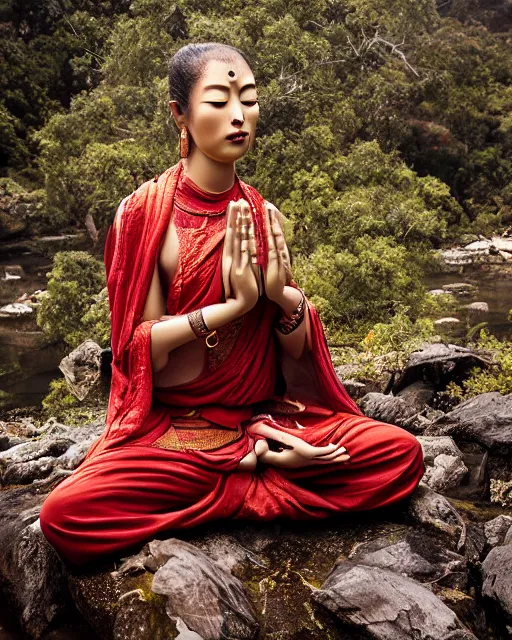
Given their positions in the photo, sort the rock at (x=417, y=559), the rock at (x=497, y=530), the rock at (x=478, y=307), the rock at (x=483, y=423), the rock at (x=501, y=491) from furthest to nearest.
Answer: the rock at (x=478, y=307) < the rock at (x=483, y=423) < the rock at (x=501, y=491) < the rock at (x=497, y=530) < the rock at (x=417, y=559)

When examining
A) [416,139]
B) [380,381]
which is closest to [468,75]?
[416,139]

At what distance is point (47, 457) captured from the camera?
4137mm

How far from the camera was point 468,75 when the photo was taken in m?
16.2

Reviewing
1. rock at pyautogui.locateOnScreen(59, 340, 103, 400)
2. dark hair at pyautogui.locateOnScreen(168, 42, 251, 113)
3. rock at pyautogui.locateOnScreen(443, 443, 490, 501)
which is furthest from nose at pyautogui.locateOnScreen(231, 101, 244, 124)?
rock at pyautogui.locateOnScreen(59, 340, 103, 400)

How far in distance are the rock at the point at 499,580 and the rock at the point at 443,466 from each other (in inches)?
34.5

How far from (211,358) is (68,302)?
6.07 metres

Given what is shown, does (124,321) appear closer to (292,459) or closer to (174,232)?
(174,232)

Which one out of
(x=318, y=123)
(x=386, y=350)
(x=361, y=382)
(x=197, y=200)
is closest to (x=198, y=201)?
(x=197, y=200)

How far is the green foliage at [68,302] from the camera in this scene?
28.6 ft

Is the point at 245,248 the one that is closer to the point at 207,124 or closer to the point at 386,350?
the point at 207,124

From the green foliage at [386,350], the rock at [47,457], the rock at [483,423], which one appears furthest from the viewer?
the green foliage at [386,350]

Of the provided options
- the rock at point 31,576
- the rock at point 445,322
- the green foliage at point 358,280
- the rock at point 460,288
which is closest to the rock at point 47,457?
the rock at point 31,576

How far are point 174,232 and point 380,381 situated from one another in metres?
2.87

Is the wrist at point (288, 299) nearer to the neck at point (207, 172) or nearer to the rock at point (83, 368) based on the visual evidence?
the neck at point (207, 172)
